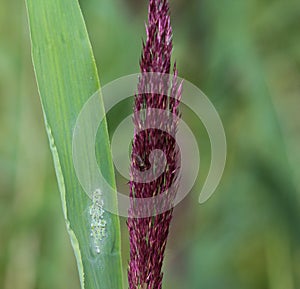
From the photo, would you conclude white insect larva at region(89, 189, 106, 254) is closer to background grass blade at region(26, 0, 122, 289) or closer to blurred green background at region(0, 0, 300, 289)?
background grass blade at region(26, 0, 122, 289)

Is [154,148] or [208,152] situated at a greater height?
[208,152]

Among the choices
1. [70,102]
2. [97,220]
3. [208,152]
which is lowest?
[97,220]

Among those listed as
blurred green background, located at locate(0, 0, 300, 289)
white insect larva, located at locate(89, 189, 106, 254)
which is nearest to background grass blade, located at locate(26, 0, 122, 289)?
white insect larva, located at locate(89, 189, 106, 254)

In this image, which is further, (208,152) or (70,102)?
(208,152)

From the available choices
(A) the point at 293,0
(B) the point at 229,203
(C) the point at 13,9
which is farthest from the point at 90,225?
(C) the point at 13,9

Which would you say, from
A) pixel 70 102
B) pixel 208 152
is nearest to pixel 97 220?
pixel 70 102

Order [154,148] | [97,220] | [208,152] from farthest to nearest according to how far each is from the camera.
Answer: [208,152], [97,220], [154,148]

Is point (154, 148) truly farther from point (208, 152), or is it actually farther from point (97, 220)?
point (208, 152)
